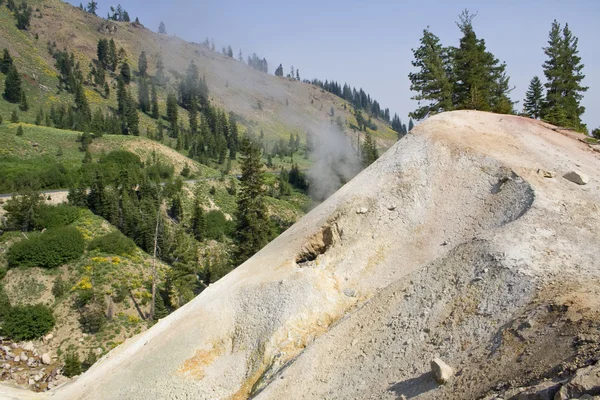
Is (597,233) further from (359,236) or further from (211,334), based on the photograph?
(211,334)

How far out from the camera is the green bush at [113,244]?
5778cm

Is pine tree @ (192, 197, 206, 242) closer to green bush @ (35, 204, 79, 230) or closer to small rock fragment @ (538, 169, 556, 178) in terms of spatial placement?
green bush @ (35, 204, 79, 230)

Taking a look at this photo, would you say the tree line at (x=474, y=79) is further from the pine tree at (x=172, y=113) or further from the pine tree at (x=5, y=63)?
the pine tree at (x=5, y=63)

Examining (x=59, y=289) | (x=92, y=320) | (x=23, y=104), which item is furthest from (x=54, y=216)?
(x=23, y=104)

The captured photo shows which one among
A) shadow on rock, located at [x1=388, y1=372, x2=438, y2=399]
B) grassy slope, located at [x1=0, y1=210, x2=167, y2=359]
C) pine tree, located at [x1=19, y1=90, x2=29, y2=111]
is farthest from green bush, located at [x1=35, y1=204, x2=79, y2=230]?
pine tree, located at [x1=19, y1=90, x2=29, y2=111]

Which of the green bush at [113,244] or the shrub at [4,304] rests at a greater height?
the green bush at [113,244]

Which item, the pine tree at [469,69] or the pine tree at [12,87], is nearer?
the pine tree at [469,69]

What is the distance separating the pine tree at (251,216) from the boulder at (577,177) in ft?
121

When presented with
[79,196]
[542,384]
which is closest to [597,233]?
[542,384]

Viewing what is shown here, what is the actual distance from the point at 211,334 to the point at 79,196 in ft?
195

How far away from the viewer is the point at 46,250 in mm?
53500

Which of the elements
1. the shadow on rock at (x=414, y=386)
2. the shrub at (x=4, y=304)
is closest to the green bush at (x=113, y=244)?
the shrub at (x=4, y=304)

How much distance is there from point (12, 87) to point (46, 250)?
10749 cm

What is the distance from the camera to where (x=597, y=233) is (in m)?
14.1
